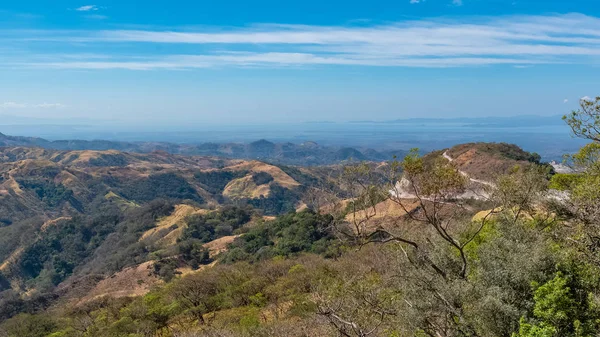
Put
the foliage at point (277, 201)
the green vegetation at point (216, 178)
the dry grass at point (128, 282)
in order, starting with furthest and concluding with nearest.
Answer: the green vegetation at point (216, 178) → the foliage at point (277, 201) → the dry grass at point (128, 282)

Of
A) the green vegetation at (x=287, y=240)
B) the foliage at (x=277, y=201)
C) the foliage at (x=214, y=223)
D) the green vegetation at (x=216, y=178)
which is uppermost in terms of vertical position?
the green vegetation at (x=287, y=240)

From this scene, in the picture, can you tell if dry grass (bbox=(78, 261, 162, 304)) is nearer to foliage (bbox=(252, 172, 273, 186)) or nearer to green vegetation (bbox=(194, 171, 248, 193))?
foliage (bbox=(252, 172, 273, 186))

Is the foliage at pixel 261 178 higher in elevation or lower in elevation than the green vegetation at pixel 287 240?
lower

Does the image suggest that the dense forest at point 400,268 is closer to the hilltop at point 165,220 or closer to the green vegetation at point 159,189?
the hilltop at point 165,220

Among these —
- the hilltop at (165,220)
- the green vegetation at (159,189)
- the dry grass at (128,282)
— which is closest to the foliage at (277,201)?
the hilltop at (165,220)

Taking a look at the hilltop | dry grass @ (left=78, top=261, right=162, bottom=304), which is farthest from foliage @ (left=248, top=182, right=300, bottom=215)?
dry grass @ (left=78, top=261, right=162, bottom=304)

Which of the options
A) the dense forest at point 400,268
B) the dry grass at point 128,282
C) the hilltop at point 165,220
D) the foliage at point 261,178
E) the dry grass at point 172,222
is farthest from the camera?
the foliage at point 261,178

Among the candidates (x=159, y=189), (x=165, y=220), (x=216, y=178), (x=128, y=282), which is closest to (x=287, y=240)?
(x=128, y=282)

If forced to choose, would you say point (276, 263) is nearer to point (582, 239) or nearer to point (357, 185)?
point (357, 185)
